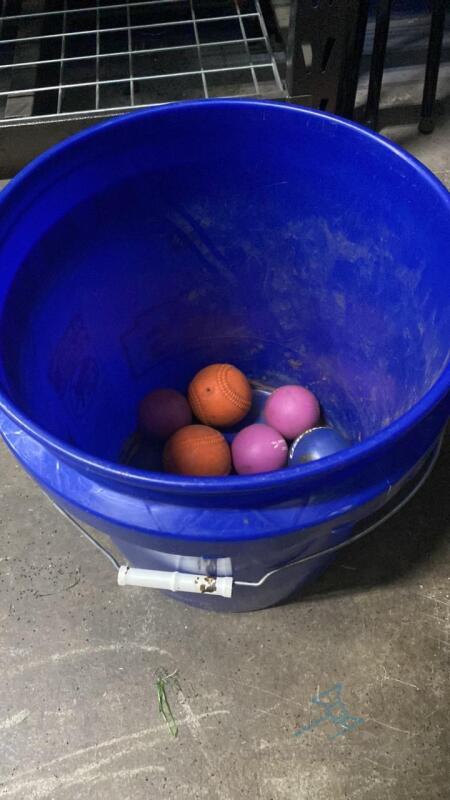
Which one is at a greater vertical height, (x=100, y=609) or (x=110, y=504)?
(x=110, y=504)

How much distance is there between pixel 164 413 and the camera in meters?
1.08

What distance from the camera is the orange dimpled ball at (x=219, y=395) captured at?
108 centimetres

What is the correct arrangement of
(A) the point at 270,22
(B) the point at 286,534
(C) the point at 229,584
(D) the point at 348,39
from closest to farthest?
1. (B) the point at 286,534
2. (C) the point at 229,584
3. (D) the point at 348,39
4. (A) the point at 270,22

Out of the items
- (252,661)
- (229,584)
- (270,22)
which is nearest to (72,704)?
(252,661)

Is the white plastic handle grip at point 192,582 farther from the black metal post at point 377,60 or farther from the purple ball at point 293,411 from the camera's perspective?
the black metal post at point 377,60

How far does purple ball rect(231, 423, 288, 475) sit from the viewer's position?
3.40 ft

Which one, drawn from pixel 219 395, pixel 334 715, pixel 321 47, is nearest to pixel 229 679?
pixel 334 715

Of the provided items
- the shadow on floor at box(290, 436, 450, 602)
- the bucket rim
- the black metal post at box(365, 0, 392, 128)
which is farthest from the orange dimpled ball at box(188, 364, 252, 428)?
the black metal post at box(365, 0, 392, 128)

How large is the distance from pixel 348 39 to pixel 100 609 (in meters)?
1.18

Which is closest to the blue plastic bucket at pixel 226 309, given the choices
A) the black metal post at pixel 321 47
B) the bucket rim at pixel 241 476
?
the bucket rim at pixel 241 476

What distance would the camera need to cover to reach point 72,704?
95 cm

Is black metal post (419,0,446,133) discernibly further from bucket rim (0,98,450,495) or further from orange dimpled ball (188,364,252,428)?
bucket rim (0,98,450,495)

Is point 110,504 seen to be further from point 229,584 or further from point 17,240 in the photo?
point 17,240

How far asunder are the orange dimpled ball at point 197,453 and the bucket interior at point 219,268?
109 mm
